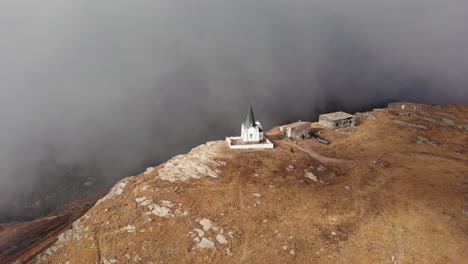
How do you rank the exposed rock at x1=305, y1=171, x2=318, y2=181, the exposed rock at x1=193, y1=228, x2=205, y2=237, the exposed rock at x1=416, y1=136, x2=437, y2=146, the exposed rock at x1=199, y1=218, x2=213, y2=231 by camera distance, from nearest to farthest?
the exposed rock at x1=193, y1=228, x2=205, y2=237 < the exposed rock at x1=199, y1=218, x2=213, y2=231 < the exposed rock at x1=305, y1=171, x2=318, y2=181 < the exposed rock at x1=416, y1=136, x2=437, y2=146

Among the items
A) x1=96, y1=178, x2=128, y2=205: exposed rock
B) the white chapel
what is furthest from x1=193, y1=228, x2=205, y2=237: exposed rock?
the white chapel

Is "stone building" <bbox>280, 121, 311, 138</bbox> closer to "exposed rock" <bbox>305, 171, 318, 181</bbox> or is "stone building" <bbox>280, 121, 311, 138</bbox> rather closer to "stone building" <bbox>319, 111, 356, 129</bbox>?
"stone building" <bbox>319, 111, 356, 129</bbox>

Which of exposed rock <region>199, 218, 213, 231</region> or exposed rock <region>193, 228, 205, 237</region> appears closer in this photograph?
exposed rock <region>193, 228, 205, 237</region>

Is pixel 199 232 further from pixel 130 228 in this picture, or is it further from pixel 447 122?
pixel 447 122

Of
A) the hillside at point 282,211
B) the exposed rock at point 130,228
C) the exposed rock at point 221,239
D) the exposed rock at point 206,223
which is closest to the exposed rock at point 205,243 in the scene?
the hillside at point 282,211

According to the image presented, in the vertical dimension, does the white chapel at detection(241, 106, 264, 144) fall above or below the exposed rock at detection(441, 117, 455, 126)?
above

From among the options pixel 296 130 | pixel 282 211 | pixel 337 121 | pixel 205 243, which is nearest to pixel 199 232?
pixel 205 243

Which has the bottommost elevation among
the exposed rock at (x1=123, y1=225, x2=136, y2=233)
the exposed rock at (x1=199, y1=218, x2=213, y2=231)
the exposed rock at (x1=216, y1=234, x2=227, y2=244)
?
the exposed rock at (x1=216, y1=234, x2=227, y2=244)

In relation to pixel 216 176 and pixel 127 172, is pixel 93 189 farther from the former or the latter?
pixel 216 176
